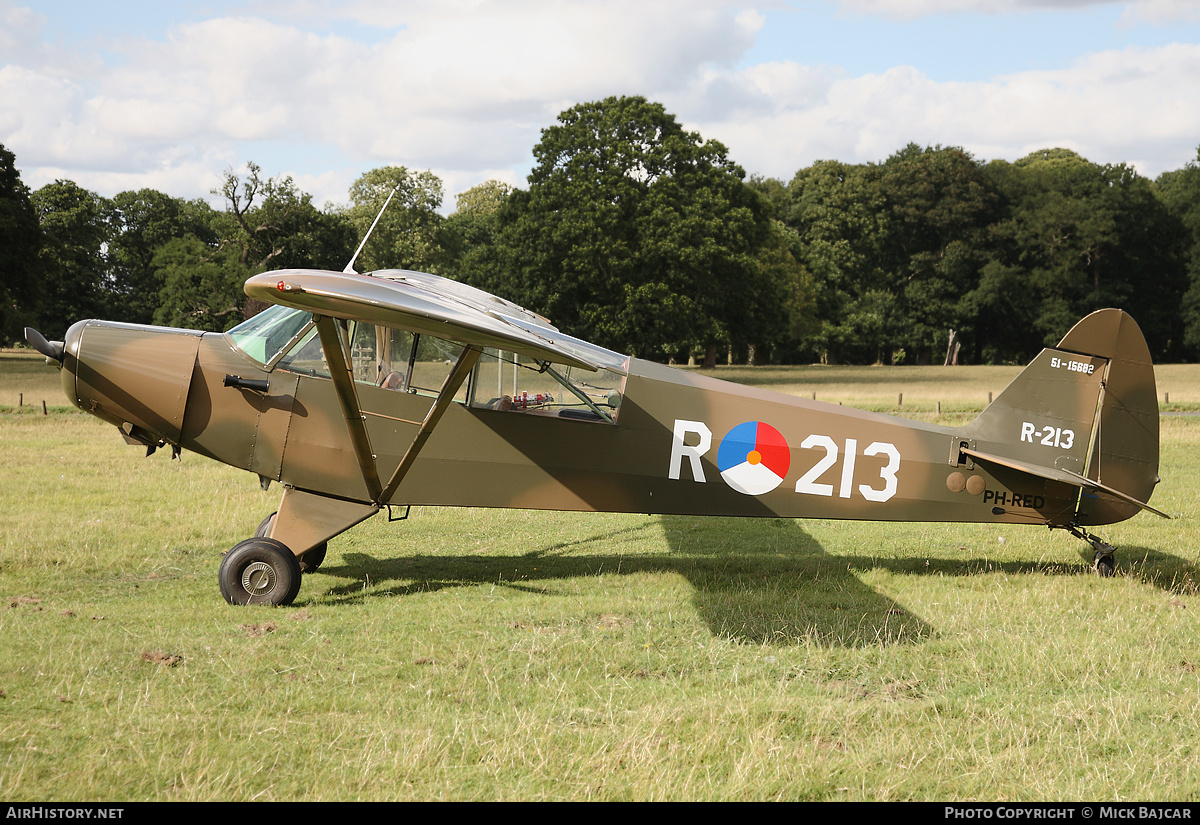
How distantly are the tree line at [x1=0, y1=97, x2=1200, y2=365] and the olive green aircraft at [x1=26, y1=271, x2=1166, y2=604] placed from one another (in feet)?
102

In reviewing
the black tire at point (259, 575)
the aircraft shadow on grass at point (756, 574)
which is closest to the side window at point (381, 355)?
the black tire at point (259, 575)

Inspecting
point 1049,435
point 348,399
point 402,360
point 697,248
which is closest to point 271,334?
point 402,360

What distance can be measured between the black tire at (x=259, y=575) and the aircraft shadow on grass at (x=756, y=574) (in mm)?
530

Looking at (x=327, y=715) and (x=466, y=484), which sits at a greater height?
(x=466, y=484)

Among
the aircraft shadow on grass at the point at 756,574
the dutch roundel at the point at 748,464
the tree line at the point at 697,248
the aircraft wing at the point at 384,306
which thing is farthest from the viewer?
the tree line at the point at 697,248

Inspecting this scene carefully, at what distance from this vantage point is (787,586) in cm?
830

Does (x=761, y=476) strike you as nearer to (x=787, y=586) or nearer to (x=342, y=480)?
(x=787, y=586)

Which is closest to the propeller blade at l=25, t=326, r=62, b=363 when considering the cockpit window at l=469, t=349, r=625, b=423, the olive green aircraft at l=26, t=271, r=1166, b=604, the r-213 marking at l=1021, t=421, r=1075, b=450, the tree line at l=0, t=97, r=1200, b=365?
the olive green aircraft at l=26, t=271, r=1166, b=604

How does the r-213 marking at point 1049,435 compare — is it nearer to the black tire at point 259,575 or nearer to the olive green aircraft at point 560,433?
the olive green aircraft at point 560,433

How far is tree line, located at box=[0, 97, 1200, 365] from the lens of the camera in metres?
40.6

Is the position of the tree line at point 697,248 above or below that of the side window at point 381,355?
above

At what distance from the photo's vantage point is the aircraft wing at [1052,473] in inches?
305
